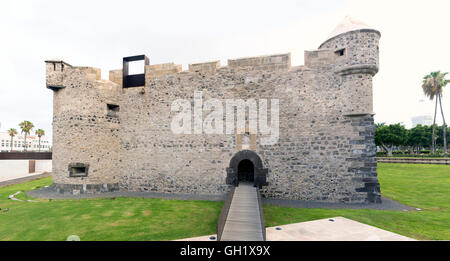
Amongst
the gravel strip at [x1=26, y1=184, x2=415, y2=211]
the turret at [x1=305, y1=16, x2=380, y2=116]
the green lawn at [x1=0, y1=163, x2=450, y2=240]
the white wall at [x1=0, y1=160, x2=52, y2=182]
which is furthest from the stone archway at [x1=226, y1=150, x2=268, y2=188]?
the white wall at [x1=0, y1=160, x2=52, y2=182]

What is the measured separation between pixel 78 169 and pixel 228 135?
378 inches

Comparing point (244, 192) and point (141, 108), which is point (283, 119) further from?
point (141, 108)

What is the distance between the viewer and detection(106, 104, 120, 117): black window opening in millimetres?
12414

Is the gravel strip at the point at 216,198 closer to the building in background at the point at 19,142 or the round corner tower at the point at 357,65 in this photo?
the round corner tower at the point at 357,65

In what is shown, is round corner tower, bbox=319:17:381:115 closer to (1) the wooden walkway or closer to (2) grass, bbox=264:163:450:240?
(2) grass, bbox=264:163:450:240

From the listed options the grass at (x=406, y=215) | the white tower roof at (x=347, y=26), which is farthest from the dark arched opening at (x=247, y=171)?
the white tower roof at (x=347, y=26)

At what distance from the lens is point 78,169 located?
467 inches

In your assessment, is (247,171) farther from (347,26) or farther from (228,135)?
(347,26)

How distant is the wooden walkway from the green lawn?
714mm

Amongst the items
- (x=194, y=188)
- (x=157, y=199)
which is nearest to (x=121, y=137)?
(x=157, y=199)

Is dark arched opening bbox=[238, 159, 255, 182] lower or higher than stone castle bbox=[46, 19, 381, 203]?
lower

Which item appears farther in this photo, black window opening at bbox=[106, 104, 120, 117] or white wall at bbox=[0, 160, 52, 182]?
white wall at bbox=[0, 160, 52, 182]

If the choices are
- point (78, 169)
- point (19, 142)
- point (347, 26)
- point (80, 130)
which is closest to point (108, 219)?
point (78, 169)

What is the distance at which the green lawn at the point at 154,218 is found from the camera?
603 cm
